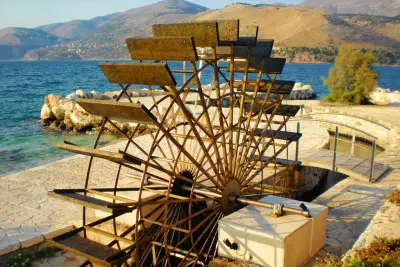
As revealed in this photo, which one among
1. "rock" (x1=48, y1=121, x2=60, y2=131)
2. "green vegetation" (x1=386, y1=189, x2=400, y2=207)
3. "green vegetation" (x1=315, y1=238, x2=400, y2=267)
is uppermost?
"green vegetation" (x1=315, y1=238, x2=400, y2=267)

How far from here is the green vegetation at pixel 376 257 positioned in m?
4.52

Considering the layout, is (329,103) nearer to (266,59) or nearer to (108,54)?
(266,59)

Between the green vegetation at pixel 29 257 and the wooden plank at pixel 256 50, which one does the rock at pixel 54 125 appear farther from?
the green vegetation at pixel 29 257

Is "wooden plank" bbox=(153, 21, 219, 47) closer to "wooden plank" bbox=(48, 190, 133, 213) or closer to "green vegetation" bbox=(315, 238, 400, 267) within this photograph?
"wooden plank" bbox=(48, 190, 133, 213)

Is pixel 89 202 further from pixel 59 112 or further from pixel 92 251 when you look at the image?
pixel 59 112

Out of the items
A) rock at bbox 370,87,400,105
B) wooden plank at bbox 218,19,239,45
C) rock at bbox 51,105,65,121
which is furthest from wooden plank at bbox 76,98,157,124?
rock at bbox 370,87,400,105

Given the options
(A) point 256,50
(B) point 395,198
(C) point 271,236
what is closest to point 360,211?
Result: (B) point 395,198

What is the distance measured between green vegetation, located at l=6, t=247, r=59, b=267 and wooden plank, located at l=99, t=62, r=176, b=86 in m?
3.12

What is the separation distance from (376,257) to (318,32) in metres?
147

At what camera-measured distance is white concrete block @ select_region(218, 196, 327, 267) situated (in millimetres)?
5367

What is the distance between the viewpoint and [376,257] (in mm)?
4879

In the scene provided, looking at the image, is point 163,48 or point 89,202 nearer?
point 89,202

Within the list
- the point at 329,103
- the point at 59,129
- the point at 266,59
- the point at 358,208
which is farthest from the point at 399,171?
the point at 59,129

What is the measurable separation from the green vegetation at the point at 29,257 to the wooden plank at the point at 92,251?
4.36 ft
